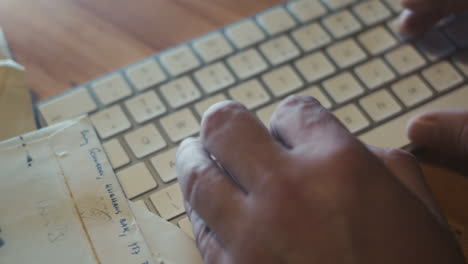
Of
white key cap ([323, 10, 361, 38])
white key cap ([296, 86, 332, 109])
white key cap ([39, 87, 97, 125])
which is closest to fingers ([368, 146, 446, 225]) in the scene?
white key cap ([296, 86, 332, 109])

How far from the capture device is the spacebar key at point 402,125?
1.67ft

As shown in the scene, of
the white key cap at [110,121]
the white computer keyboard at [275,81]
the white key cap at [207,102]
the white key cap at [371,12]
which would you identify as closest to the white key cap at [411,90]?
the white computer keyboard at [275,81]

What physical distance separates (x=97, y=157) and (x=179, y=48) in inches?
7.4

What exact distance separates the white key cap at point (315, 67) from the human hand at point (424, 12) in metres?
0.12

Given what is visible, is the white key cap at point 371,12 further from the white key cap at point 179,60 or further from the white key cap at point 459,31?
the white key cap at point 179,60

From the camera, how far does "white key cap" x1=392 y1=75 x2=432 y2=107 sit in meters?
0.54

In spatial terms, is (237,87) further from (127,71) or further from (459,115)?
(459,115)

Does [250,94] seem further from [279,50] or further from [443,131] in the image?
[443,131]

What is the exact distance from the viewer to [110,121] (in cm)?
52

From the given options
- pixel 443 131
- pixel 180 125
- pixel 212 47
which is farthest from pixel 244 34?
pixel 443 131

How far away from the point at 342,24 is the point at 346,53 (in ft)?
0.16

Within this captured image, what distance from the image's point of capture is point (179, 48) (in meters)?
0.58

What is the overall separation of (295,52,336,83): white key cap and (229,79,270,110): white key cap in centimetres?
6

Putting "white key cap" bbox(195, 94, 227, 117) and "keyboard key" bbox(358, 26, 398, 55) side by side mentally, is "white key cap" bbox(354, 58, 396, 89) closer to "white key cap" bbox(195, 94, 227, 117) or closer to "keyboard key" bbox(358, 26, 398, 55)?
"keyboard key" bbox(358, 26, 398, 55)
